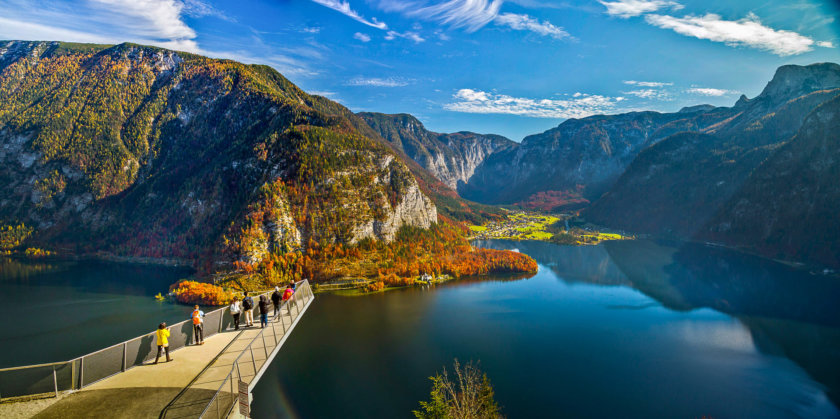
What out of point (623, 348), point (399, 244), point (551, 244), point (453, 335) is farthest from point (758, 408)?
point (551, 244)

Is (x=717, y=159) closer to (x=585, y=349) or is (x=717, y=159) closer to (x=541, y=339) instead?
(x=585, y=349)

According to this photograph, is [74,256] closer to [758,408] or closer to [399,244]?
[399,244]

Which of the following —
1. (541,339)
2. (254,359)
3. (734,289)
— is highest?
(254,359)

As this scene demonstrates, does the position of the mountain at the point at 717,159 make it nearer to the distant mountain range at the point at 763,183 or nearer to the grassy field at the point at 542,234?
the distant mountain range at the point at 763,183

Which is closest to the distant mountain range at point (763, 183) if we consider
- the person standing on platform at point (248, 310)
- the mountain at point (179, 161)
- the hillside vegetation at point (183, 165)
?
the hillside vegetation at point (183, 165)

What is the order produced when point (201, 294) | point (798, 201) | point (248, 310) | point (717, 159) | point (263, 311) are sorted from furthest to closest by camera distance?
point (717, 159)
point (798, 201)
point (201, 294)
point (248, 310)
point (263, 311)

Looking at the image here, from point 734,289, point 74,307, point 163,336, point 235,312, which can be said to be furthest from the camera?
point 734,289

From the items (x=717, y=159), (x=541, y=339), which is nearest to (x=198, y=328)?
(x=541, y=339)
